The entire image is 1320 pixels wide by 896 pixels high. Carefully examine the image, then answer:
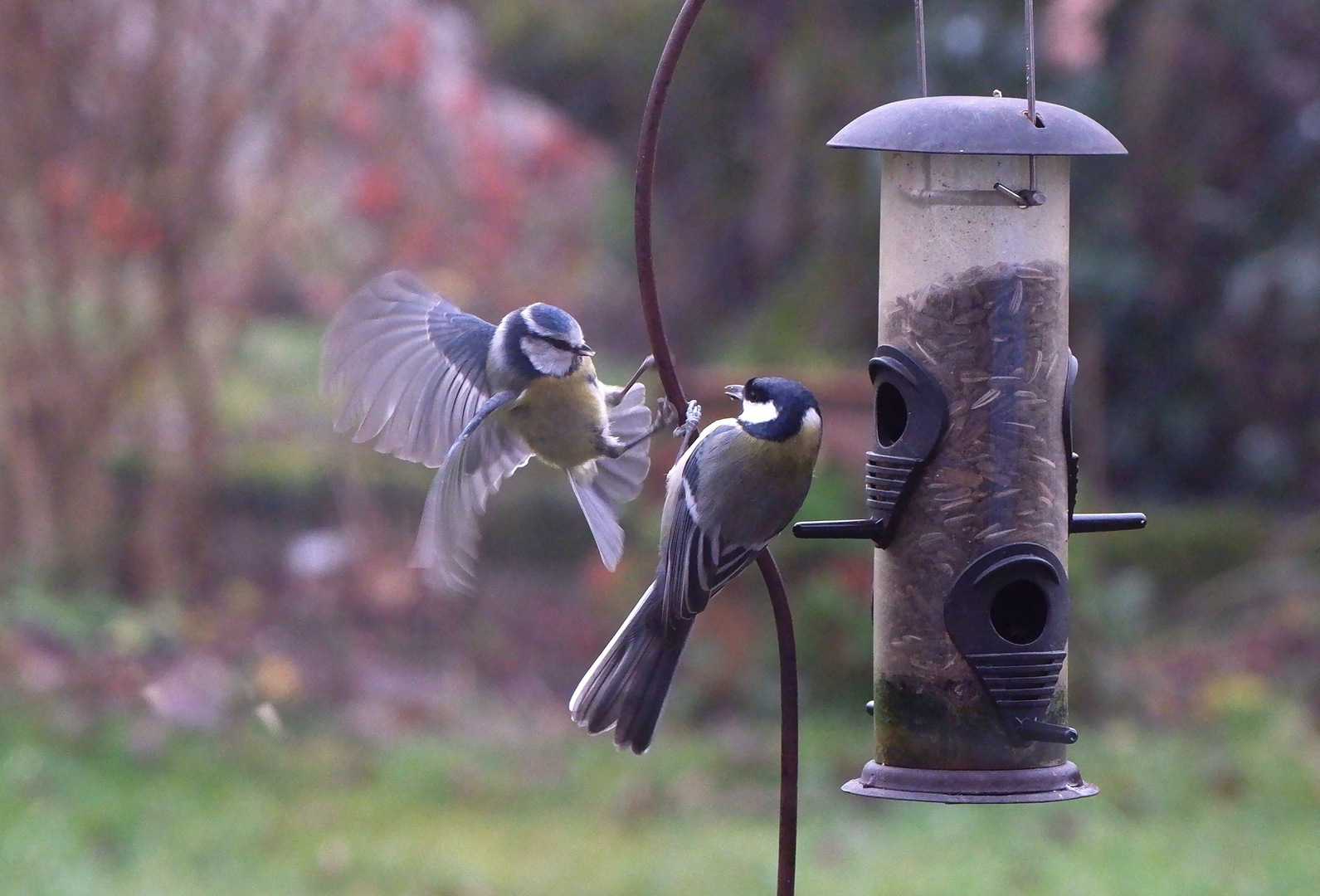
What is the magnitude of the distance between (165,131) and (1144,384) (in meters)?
5.93

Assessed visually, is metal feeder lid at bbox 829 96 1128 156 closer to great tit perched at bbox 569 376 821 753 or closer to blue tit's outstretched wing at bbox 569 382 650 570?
great tit perched at bbox 569 376 821 753

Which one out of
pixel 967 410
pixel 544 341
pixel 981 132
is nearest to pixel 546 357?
pixel 544 341

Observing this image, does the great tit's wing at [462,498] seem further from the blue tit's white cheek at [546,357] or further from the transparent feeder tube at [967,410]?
the transparent feeder tube at [967,410]

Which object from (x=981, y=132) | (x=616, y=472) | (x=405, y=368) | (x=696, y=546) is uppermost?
(x=981, y=132)

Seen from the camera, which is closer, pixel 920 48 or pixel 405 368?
pixel 920 48

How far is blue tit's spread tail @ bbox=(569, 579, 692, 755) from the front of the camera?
11.2ft

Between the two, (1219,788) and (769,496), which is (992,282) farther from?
(1219,788)

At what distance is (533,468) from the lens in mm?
9648

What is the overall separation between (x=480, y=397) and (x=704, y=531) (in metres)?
0.57

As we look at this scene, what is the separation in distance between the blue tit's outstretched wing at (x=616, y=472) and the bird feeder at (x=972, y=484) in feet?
1.75

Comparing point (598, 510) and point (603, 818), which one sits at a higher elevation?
point (598, 510)

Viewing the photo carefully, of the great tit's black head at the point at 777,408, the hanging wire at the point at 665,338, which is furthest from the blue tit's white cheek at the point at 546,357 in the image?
the hanging wire at the point at 665,338

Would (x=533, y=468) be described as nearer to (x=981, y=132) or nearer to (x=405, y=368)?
(x=405, y=368)

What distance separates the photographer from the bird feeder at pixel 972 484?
338cm
